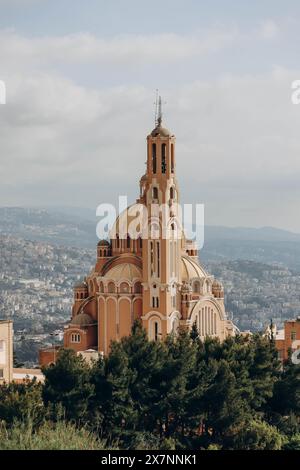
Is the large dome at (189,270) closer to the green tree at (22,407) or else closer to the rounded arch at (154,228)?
the rounded arch at (154,228)

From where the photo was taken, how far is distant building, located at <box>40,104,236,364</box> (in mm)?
54406

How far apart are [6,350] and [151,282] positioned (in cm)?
1136

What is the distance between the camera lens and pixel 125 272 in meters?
55.7

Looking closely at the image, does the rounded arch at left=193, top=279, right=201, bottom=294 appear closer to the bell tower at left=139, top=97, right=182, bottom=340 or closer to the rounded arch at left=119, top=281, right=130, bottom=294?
the bell tower at left=139, top=97, right=182, bottom=340

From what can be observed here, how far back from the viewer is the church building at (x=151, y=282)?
54.4 m

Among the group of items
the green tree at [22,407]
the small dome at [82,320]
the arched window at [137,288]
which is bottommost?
the green tree at [22,407]

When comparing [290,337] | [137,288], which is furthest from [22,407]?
[290,337]

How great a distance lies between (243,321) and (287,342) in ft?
328

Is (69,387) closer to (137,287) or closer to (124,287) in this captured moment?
(124,287)

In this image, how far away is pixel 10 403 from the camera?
1319 inches

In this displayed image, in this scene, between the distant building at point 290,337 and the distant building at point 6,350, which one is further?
the distant building at point 290,337

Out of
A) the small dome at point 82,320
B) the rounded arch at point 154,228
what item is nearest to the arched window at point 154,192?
the rounded arch at point 154,228
